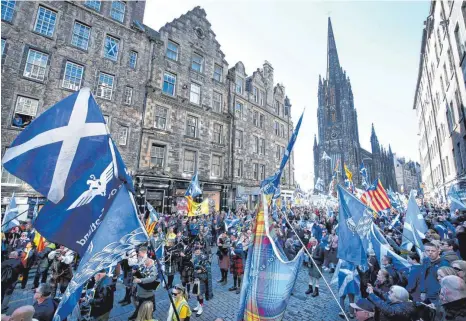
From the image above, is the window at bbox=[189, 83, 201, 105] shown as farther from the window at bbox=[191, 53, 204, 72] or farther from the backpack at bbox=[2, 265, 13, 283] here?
the backpack at bbox=[2, 265, 13, 283]

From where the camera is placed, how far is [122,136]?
751 inches

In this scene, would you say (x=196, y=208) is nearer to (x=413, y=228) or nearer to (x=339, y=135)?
(x=413, y=228)

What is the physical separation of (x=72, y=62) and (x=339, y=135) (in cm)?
7815

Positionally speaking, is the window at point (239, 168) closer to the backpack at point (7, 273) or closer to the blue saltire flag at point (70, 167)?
the backpack at point (7, 273)

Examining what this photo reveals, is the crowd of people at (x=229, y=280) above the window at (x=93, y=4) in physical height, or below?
below

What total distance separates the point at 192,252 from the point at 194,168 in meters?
14.5

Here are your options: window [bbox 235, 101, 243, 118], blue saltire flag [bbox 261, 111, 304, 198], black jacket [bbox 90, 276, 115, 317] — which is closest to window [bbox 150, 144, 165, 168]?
window [bbox 235, 101, 243, 118]

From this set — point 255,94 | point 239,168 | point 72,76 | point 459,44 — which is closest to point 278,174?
point 72,76

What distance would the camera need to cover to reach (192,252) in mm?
9031

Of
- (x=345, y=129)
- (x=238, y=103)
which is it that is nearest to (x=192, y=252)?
(x=238, y=103)

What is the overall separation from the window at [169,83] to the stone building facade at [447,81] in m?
22.2

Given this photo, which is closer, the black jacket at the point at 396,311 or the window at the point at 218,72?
the black jacket at the point at 396,311

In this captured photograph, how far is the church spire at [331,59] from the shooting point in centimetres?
8562

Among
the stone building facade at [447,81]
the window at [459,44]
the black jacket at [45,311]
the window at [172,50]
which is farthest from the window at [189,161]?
the window at [459,44]
